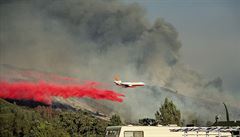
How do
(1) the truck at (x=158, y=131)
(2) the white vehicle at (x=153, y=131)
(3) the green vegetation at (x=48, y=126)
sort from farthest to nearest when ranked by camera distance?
(3) the green vegetation at (x=48, y=126), (2) the white vehicle at (x=153, y=131), (1) the truck at (x=158, y=131)

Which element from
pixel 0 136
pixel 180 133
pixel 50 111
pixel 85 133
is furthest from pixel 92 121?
pixel 180 133

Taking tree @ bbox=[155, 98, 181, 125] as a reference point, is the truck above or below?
below

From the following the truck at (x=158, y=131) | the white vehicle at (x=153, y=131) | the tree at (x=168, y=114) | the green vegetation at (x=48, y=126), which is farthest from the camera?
the tree at (x=168, y=114)

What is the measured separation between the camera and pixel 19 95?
8506 centimetres

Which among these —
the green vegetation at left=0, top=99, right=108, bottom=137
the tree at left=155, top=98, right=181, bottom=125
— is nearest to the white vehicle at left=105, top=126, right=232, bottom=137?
the green vegetation at left=0, top=99, right=108, bottom=137

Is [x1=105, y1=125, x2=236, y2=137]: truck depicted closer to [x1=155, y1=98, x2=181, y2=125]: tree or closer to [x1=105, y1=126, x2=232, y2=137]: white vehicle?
[x1=105, y1=126, x2=232, y2=137]: white vehicle

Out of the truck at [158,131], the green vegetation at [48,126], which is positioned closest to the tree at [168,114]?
the green vegetation at [48,126]

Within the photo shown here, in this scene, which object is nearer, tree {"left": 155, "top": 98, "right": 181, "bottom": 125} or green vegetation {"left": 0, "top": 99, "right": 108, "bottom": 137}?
green vegetation {"left": 0, "top": 99, "right": 108, "bottom": 137}

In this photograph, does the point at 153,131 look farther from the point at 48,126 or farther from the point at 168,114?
the point at 168,114

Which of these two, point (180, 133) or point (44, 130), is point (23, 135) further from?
point (180, 133)

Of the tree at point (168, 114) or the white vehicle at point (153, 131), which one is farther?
the tree at point (168, 114)

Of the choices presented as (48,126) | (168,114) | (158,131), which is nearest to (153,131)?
(158,131)

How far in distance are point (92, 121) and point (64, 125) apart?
Answer: 27.8ft

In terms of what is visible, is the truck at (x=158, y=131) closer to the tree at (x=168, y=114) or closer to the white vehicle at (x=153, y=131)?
the white vehicle at (x=153, y=131)
